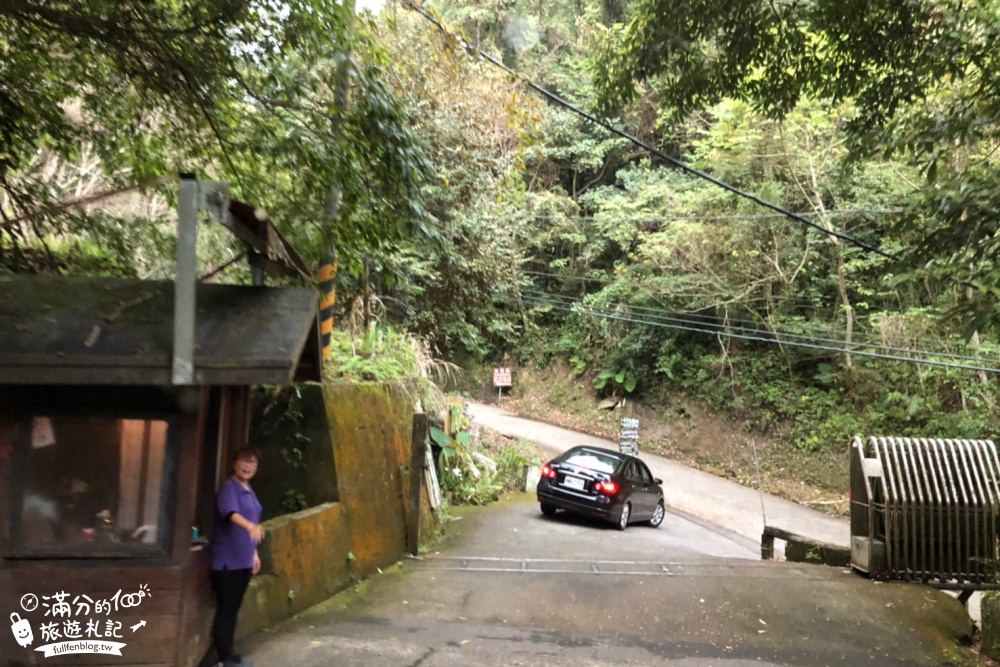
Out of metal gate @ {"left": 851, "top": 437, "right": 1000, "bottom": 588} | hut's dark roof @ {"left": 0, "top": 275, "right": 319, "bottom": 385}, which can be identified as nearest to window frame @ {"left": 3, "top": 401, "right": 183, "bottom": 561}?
hut's dark roof @ {"left": 0, "top": 275, "right": 319, "bottom": 385}

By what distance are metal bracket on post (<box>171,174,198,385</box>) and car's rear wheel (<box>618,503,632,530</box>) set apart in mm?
11649

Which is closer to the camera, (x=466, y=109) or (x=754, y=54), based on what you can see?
(x=754, y=54)

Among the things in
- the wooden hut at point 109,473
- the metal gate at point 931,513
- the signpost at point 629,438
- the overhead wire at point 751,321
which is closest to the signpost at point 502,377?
the overhead wire at point 751,321

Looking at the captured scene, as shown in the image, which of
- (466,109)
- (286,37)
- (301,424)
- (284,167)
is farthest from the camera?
(466,109)

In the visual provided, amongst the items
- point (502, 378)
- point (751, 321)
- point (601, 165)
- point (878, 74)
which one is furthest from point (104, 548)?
point (502, 378)

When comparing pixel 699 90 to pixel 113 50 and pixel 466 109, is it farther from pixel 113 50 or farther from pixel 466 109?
pixel 466 109

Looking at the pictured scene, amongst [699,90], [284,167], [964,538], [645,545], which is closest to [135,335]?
[284,167]

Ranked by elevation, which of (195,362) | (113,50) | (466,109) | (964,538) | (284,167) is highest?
(466,109)

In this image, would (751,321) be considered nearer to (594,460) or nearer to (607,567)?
(594,460)

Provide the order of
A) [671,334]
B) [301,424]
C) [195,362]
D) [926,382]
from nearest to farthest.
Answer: [195,362] < [301,424] < [926,382] < [671,334]

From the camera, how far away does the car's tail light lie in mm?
13703

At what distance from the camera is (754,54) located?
23.2ft

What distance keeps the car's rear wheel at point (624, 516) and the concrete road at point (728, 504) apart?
4271 mm

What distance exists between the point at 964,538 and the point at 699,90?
568 cm
